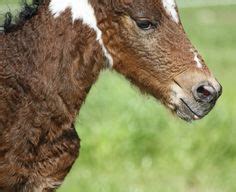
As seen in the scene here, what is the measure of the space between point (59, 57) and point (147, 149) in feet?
14.0

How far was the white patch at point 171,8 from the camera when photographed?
19.2ft

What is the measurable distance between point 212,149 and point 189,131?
357 millimetres

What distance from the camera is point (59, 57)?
5.87 m

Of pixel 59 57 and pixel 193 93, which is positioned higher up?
pixel 59 57

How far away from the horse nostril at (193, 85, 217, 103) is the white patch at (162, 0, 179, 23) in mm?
482

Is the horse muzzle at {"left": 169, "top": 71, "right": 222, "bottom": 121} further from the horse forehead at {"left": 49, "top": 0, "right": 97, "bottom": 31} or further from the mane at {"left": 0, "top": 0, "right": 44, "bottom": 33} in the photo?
the mane at {"left": 0, "top": 0, "right": 44, "bottom": 33}

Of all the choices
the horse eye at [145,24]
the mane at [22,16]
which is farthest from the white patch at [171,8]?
the mane at [22,16]

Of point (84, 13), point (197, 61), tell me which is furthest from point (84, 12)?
point (197, 61)

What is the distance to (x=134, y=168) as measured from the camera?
957cm

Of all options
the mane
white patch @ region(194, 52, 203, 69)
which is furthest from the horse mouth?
the mane

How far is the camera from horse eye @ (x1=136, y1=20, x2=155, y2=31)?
19.1 ft

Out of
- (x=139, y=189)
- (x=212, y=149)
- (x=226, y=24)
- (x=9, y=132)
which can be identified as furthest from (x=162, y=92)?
(x=226, y=24)

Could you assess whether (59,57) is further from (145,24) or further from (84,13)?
(145,24)

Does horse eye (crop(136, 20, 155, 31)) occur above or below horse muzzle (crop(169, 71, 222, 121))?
above
